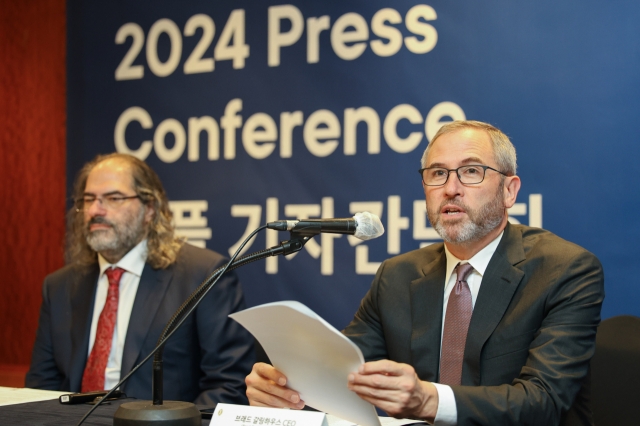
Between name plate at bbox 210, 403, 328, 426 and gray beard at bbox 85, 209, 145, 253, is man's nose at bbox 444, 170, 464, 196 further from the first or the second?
gray beard at bbox 85, 209, 145, 253

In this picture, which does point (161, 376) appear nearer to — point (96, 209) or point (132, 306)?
point (132, 306)

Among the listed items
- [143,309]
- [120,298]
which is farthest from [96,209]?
[143,309]

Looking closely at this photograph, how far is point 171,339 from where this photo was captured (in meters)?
2.94

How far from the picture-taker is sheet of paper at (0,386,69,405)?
7.17 feet

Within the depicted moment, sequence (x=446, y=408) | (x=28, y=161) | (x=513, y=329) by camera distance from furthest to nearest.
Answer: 1. (x=28, y=161)
2. (x=513, y=329)
3. (x=446, y=408)

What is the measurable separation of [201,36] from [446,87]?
143 centimetres

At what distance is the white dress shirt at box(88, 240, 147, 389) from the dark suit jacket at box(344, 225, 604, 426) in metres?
1.06

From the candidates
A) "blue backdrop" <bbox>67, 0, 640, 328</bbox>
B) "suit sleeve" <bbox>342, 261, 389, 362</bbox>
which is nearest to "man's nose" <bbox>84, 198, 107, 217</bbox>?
"blue backdrop" <bbox>67, 0, 640, 328</bbox>

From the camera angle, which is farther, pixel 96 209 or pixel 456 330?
pixel 96 209

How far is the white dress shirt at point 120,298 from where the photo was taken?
9.81 feet

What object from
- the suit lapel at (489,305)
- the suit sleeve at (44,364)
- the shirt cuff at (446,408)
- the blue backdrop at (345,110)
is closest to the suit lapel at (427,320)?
the suit lapel at (489,305)

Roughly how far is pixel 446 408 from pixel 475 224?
2.26ft

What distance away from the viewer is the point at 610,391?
2326 millimetres

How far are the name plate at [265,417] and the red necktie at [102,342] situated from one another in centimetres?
148
